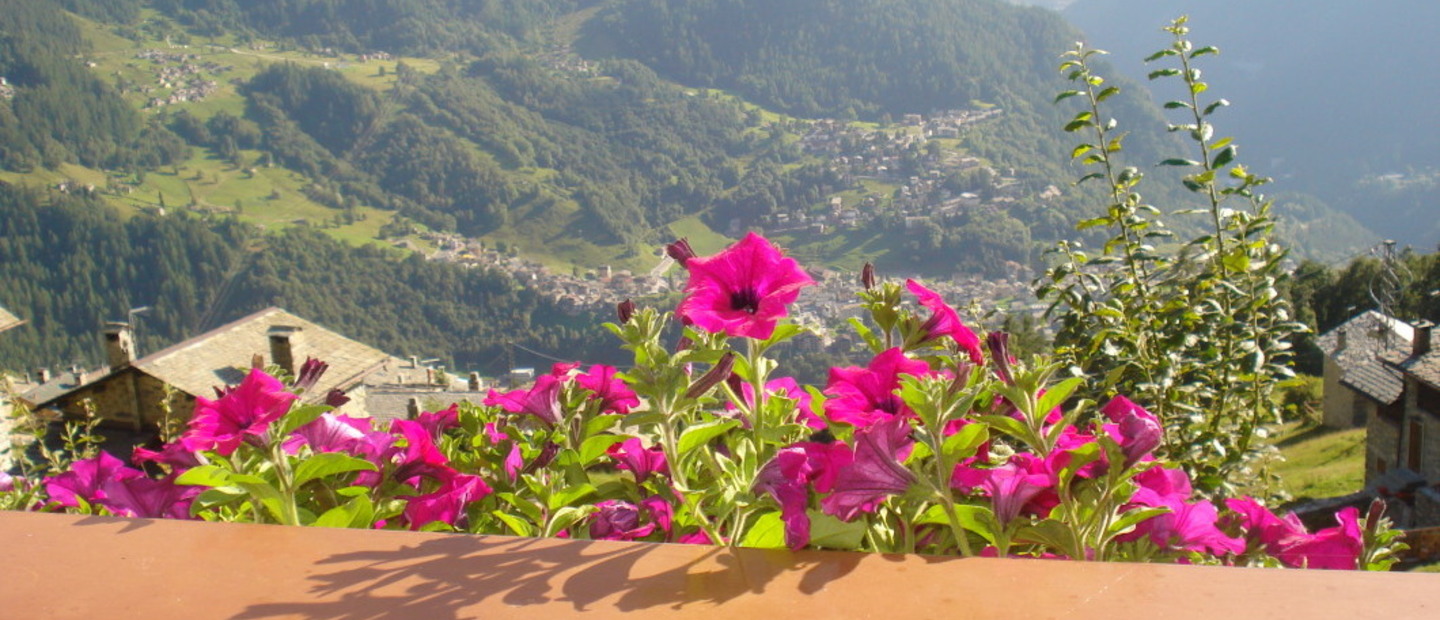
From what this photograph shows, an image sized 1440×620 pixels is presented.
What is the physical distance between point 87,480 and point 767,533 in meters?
0.83

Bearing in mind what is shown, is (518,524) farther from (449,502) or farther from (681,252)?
(681,252)

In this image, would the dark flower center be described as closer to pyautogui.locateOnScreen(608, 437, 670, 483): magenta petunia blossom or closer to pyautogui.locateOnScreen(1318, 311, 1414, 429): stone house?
pyautogui.locateOnScreen(608, 437, 670, 483): magenta petunia blossom

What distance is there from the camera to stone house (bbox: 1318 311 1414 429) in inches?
553

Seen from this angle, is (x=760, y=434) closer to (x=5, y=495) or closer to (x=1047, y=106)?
(x=5, y=495)

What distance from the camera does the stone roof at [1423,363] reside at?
10.8 metres

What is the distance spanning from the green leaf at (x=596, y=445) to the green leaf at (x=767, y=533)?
0.57ft

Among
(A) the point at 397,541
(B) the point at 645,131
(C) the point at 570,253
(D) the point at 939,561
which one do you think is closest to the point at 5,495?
(A) the point at 397,541

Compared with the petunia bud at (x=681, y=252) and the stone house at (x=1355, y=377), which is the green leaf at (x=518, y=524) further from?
the stone house at (x=1355, y=377)

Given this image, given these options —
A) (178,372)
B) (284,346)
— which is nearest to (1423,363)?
(284,346)

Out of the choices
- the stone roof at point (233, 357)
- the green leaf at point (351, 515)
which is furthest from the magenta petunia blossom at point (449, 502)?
the stone roof at point (233, 357)

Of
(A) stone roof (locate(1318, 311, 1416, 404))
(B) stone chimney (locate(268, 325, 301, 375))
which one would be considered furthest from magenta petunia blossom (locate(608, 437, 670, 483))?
(B) stone chimney (locate(268, 325, 301, 375))

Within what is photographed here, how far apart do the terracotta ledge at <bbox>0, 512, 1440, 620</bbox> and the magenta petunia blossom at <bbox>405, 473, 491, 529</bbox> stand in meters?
0.19

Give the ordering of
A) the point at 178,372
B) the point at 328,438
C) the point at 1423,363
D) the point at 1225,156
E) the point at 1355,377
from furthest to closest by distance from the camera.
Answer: the point at 1355,377
the point at 178,372
the point at 1423,363
the point at 1225,156
the point at 328,438

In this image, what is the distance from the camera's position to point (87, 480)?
1234mm
